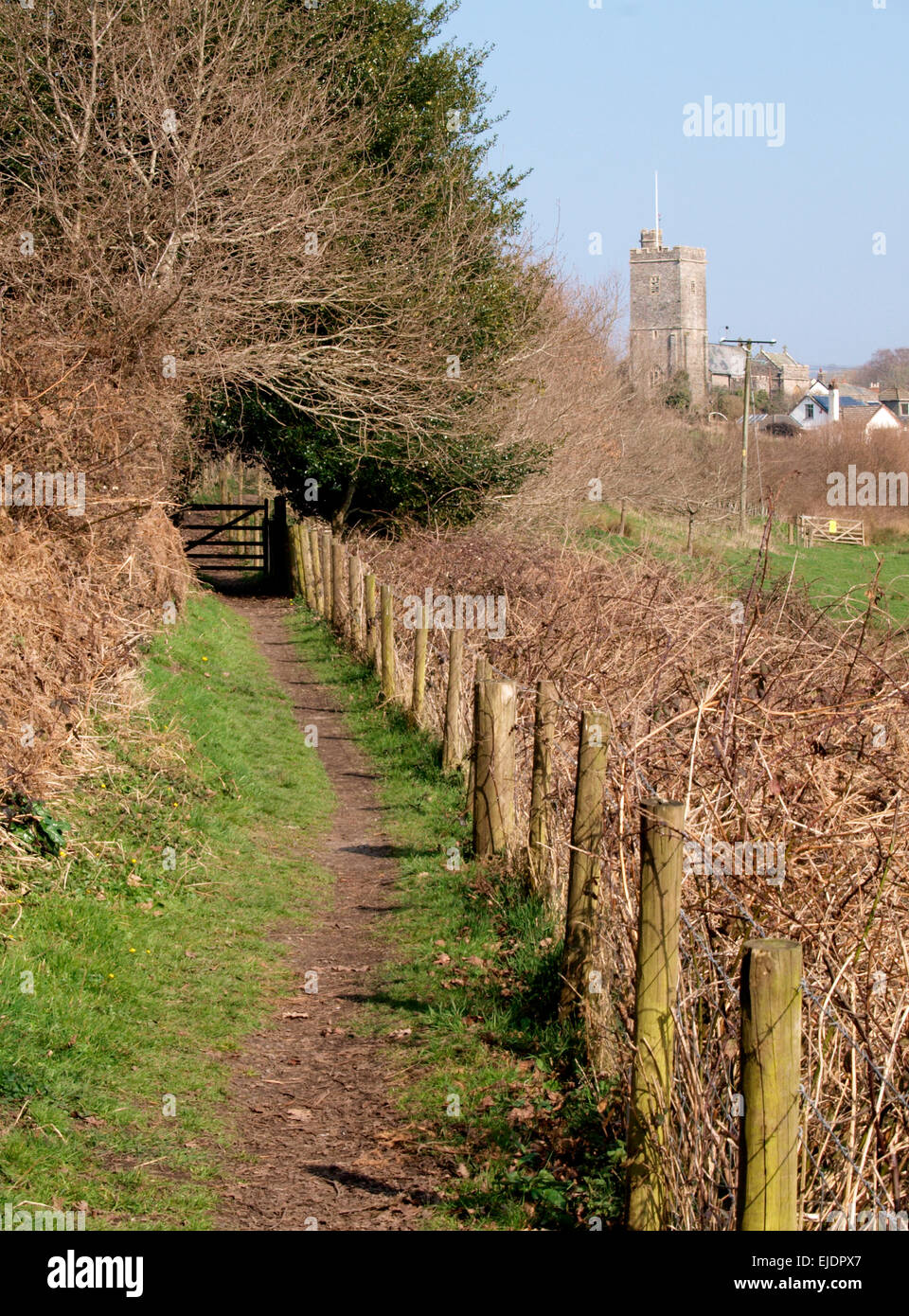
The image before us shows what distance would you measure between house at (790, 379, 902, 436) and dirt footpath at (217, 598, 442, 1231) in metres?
89.9

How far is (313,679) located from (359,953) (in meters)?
8.27

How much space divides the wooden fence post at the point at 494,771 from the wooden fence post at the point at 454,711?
181cm

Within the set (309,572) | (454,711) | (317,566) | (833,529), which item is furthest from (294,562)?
(833,529)

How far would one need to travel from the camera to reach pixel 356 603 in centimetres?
1583

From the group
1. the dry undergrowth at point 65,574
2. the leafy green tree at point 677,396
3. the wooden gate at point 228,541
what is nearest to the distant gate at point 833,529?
the leafy green tree at point 677,396

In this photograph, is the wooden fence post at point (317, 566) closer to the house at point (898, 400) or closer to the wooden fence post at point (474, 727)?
the wooden fence post at point (474, 727)

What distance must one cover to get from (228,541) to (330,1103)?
21.3 m

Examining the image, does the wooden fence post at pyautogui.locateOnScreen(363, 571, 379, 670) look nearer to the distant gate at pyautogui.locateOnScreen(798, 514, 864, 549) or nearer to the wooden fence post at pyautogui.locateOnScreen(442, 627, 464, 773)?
the wooden fence post at pyautogui.locateOnScreen(442, 627, 464, 773)

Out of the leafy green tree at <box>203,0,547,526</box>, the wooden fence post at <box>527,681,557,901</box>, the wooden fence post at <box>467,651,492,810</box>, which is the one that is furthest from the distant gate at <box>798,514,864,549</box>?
the wooden fence post at <box>527,681,557,901</box>

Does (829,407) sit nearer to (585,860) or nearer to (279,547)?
(279,547)

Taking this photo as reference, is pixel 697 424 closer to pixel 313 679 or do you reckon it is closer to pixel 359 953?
pixel 313 679

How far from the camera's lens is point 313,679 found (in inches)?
583

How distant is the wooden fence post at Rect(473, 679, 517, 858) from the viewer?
7.55 metres

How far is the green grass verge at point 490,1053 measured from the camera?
4250 millimetres
